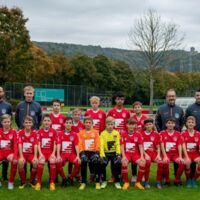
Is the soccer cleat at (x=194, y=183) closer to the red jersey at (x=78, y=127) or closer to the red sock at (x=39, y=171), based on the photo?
the red jersey at (x=78, y=127)

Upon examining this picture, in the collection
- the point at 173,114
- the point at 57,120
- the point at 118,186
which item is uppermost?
the point at 173,114

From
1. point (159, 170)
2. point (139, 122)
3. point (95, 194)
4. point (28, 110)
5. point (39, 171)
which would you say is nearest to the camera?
point (95, 194)

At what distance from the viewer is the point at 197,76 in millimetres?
81750

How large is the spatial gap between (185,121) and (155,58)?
958 inches

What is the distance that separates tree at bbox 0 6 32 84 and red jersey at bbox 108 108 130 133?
22515 mm

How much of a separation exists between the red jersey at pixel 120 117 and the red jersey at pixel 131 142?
58 cm

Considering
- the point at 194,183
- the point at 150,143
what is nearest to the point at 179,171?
the point at 194,183

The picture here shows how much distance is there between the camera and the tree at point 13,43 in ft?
97.3

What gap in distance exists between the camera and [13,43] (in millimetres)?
30000

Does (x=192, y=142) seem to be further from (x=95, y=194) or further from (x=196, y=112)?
(x=95, y=194)

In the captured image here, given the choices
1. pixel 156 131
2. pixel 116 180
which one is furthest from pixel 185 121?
pixel 116 180

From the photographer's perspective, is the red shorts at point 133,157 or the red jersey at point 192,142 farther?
the red jersey at point 192,142

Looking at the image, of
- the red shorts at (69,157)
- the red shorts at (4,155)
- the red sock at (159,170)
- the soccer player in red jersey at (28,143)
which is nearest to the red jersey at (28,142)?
the soccer player in red jersey at (28,143)

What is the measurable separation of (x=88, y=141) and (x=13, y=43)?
23.9 meters
